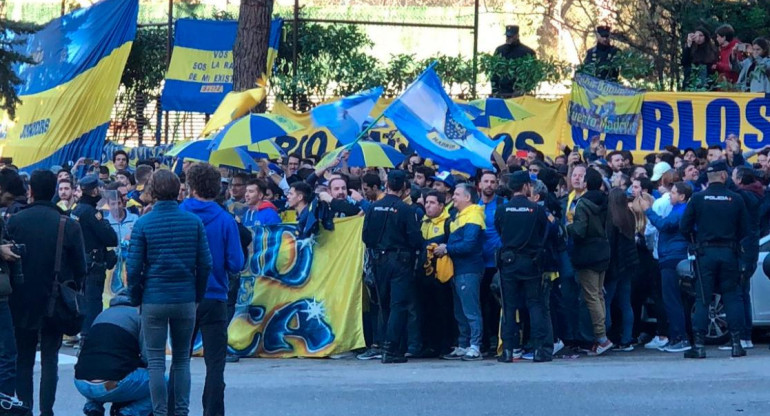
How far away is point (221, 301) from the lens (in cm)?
875

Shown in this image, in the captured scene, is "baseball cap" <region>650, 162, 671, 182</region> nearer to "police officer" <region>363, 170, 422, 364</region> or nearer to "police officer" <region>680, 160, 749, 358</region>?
"police officer" <region>680, 160, 749, 358</region>

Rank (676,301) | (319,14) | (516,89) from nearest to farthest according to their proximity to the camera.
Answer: (676,301) < (516,89) < (319,14)

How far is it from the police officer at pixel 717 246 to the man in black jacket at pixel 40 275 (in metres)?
6.04

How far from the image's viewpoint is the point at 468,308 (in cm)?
1279

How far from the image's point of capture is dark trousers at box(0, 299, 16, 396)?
8.28 meters

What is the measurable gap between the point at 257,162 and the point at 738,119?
6995 mm

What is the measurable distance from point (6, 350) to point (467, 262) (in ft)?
17.9

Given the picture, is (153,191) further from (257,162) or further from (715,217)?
(257,162)

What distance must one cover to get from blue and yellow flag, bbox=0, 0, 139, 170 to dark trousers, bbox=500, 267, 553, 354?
12.2m


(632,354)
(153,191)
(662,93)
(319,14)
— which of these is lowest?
(632,354)

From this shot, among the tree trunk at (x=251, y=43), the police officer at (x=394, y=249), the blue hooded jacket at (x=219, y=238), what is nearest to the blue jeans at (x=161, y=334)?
the blue hooded jacket at (x=219, y=238)

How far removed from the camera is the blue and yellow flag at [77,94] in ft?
75.9

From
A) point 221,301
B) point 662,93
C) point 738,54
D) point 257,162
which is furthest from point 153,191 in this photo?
point 738,54

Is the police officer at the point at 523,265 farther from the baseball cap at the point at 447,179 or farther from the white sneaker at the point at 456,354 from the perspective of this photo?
the baseball cap at the point at 447,179
